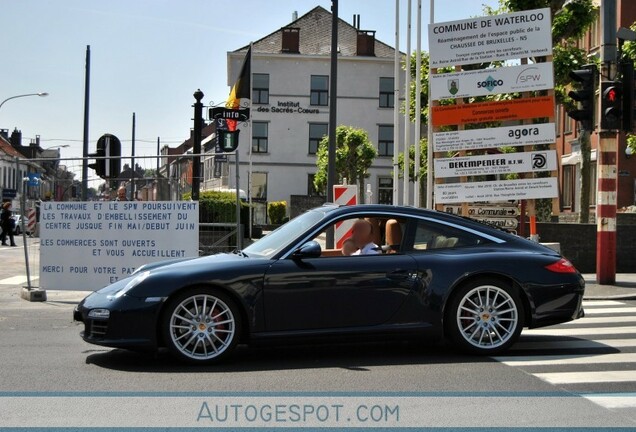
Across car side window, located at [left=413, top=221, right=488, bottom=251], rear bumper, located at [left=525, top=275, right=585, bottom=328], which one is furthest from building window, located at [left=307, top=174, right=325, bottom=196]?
rear bumper, located at [left=525, top=275, right=585, bottom=328]

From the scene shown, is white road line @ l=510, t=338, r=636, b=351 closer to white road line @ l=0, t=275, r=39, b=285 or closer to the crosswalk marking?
the crosswalk marking

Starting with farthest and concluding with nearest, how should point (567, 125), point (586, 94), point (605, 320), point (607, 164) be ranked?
point (567, 125)
point (607, 164)
point (586, 94)
point (605, 320)

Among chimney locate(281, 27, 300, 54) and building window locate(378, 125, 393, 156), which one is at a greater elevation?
chimney locate(281, 27, 300, 54)

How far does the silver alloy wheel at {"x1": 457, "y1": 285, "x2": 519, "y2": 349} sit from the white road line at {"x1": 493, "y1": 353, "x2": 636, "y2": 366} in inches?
7.9

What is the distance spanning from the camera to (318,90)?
59.6m

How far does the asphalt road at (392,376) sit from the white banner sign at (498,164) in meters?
6.82

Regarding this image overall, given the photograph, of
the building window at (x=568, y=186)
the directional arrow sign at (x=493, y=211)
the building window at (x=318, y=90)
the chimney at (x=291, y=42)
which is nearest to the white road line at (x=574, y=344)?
the directional arrow sign at (x=493, y=211)

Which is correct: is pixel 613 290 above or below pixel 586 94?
below

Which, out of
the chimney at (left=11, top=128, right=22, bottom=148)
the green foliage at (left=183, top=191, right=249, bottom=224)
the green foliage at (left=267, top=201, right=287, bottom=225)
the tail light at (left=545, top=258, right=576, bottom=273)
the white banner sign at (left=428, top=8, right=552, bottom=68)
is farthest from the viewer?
the chimney at (left=11, top=128, right=22, bottom=148)

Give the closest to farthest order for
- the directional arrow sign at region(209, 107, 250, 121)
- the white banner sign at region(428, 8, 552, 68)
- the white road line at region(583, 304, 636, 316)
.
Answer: the white road line at region(583, 304, 636, 316) < the white banner sign at region(428, 8, 552, 68) < the directional arrow sign at region(209, 107, 250, 121)

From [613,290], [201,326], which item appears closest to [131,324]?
[201,326]

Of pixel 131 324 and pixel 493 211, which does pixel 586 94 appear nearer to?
pixel 493 211

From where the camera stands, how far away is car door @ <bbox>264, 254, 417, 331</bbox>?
23.6 feet

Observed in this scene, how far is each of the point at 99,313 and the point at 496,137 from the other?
399 inches
